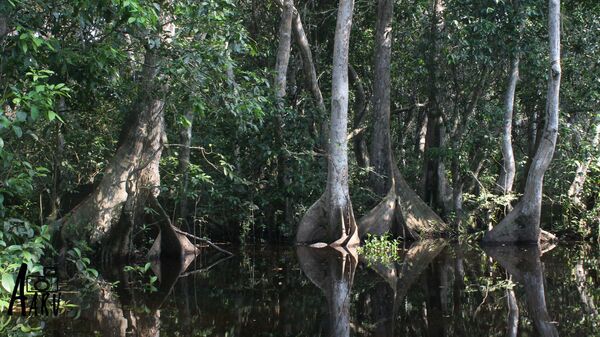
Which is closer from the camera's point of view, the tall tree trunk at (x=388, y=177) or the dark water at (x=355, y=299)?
the dark water at (x=355, y=299)

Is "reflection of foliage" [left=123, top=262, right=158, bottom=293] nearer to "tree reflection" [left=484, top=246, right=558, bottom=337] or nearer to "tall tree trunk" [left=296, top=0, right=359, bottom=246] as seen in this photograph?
"tree reflection" [left=484, top=246, right=558, bottom=337]

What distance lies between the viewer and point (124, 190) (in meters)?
12.4

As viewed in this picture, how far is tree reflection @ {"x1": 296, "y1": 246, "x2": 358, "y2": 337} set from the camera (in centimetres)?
730

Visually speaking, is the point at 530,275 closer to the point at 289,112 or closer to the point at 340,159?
the point at 340,159

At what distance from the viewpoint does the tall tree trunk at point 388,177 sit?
16.3 m

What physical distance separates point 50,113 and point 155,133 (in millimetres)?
6659

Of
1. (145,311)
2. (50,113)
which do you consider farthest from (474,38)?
(50,113)

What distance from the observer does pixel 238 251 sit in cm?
1545

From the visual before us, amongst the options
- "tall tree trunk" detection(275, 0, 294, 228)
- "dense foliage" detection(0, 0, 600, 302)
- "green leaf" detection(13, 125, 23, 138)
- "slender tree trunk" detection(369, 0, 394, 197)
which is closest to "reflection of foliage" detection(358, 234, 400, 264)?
"slender tree trunk" detection(369, 0, 394, 197)

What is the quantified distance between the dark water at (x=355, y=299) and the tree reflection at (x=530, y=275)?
0.06 feet

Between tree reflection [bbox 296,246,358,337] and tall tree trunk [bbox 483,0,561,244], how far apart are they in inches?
148

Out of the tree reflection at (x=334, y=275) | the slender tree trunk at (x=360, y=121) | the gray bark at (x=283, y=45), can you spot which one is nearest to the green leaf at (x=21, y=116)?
the tree reflection at (x=334, y=275)

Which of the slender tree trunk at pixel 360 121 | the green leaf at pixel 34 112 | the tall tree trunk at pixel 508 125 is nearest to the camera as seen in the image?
the green leaf at pixel 34 112

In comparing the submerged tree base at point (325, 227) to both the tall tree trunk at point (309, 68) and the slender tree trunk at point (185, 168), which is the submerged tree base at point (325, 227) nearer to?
the tall tree trunk at point (309, 68)
